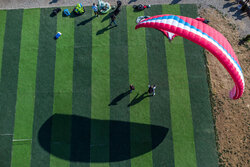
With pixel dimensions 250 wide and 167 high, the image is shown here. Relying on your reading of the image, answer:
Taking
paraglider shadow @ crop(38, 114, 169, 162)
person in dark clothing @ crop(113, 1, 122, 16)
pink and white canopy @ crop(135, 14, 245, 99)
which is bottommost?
paraglider shadow @ crop(38, 114, 169, 162)

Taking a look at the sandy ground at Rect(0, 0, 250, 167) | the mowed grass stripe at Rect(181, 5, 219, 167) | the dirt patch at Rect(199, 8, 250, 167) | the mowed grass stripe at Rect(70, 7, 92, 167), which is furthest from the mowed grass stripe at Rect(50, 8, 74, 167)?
the dirt patch at Rect(199, 8, 250, 167)

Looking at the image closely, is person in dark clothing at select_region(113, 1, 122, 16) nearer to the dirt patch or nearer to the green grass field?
the green grass field

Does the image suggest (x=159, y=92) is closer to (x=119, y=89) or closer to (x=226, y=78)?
(x=119, y=89)

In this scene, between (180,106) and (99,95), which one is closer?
(180,106)

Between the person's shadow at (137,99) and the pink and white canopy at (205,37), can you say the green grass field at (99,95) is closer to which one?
the person's shadow at (137,99)

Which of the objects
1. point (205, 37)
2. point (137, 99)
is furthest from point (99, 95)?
point (205, 37)

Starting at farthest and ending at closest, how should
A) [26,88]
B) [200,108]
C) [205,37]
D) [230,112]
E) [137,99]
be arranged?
[26,88], [137,99], [200,108], [230,112], [205,37]

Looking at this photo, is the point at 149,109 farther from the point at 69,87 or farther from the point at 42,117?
the point at 42,117
